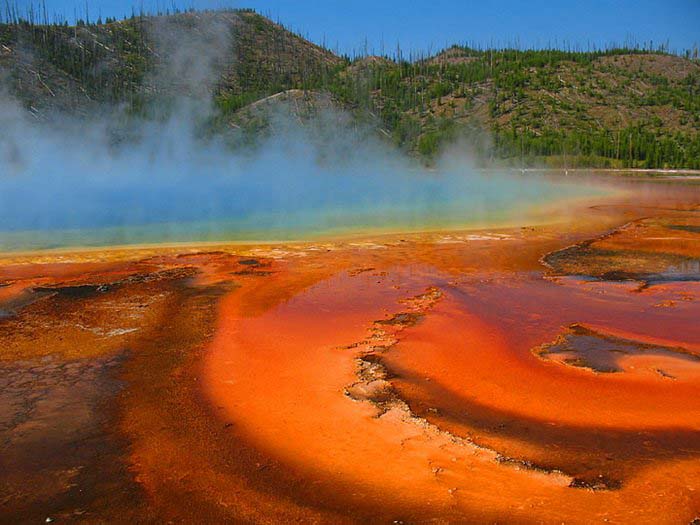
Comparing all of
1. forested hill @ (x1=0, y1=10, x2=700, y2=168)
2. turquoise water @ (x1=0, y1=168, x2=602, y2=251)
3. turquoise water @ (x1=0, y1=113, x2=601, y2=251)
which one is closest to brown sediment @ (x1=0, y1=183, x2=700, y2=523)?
turquoise water @ (x1=0, y1=168, x2=602, y2=251)

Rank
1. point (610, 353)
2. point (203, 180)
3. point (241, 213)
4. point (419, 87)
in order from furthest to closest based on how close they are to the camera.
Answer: point (419, 87) → point (203, 180) → point (241, 213) → point (610, 353)

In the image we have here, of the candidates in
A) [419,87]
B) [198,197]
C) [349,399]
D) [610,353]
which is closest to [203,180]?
[198,197]

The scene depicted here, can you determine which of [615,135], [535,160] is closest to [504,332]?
[535,160]

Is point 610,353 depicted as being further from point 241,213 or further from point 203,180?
point 203,180

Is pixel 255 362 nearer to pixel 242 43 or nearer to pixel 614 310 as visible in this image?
pixel 614 310

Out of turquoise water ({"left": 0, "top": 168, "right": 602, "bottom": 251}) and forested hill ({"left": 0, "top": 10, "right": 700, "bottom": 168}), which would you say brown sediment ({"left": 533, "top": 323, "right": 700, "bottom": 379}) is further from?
forested hill ({"left": 0, "top": 10, "right": 700, "bottom": 168})

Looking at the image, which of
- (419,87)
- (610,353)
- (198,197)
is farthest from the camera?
(419,87)
